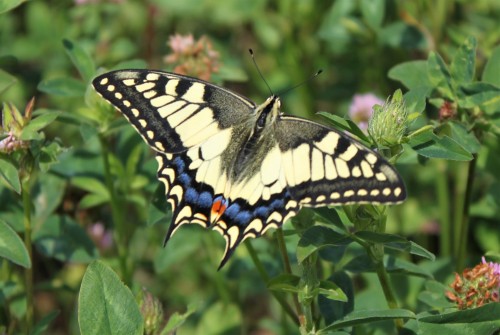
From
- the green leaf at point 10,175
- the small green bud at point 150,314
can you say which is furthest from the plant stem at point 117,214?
the small green bud at point 150,314

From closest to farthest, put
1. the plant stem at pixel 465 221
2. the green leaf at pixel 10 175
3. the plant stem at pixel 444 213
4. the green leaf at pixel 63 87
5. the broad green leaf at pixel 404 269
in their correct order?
the green leaf at pixel 10 175, the broad green leaf at pixel 404 269, the plant stem at pixel 465 221, the green leaf at pixel 63 87, the plant stem at pixel 444 213

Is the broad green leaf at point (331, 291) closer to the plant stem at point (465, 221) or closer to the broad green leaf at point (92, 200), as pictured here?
the plant stem at point (465, 221)

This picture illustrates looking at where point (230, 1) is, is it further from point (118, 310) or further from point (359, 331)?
point (118, 310)

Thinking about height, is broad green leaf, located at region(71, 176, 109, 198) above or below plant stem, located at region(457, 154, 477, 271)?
above

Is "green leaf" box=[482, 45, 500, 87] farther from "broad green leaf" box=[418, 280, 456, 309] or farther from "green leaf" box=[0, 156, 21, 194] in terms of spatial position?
"green leaf" box=[0, 156, 21, 194]

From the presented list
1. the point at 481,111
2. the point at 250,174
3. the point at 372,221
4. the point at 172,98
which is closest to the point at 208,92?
the point at 172,98

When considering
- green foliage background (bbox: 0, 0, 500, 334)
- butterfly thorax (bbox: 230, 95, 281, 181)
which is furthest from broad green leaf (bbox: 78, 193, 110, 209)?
butterfly thorax (bbox: 230, 95, 281, 181)
